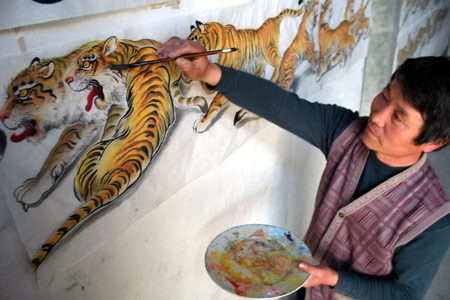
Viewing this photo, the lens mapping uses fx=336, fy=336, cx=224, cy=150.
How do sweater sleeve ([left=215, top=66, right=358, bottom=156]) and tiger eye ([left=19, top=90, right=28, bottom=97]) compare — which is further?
sweater sleeve ([left=215, top=66, right=358, bottom=156])

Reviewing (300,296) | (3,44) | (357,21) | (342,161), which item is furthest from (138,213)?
(357,21)

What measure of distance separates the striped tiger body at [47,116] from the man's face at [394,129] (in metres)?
0.71

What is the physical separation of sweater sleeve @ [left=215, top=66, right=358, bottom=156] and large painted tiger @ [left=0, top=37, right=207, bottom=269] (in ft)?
0.56

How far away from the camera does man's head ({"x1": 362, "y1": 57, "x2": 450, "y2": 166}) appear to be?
795mm

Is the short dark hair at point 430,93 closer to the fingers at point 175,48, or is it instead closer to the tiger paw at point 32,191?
the fingers at point 175,48

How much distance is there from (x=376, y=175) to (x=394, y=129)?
0.19 meters

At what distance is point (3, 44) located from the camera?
554mm

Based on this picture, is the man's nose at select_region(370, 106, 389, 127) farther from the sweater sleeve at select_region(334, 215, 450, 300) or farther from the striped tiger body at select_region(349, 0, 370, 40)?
the striped tiger body at select_region(349, 0, 370, 40)

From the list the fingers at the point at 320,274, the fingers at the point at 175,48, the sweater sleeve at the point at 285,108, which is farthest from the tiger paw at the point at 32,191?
the fingers at the point at 320,274

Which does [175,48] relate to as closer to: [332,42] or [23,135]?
[23,135]

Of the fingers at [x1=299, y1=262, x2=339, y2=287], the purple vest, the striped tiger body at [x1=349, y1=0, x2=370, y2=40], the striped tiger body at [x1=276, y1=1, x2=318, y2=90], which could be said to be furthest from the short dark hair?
the striped tiger body at [x1=349, y1=0, x2=370, y2=40]

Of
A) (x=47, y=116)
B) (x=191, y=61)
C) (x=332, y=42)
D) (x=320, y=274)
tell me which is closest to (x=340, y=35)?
(x=332, y=42)

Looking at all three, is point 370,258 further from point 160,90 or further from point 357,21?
point 357,21

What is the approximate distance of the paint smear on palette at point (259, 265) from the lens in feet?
2.81
